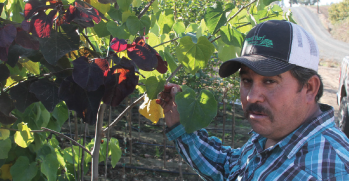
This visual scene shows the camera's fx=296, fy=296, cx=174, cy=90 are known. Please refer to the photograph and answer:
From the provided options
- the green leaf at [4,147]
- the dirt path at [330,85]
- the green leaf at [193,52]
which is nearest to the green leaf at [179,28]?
the green leaf at [193,52]

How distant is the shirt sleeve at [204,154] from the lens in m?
1.58

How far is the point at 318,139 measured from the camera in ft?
3.64

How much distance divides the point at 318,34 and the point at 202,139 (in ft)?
107

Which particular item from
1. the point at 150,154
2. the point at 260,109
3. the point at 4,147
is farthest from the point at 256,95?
the point at 150,154

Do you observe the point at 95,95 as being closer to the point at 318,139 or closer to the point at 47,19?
the point at 47,19

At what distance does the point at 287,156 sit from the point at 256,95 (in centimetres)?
26

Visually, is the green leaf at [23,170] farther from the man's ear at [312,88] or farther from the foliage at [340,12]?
the foliage at [340,12]

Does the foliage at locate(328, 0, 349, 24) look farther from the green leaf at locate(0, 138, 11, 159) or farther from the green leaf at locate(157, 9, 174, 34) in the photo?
the green leaf at locate(0, 138, 11, 159)

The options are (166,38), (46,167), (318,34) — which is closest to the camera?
(166,38)

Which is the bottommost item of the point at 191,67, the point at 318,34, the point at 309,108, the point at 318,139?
the point at 318,139

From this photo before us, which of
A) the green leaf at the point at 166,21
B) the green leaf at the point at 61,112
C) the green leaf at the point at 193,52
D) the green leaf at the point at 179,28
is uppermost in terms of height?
the green leaf at the point at 166,21

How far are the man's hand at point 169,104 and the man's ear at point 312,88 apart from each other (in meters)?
0.60

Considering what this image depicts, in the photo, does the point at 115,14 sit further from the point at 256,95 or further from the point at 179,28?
the point at 256,95

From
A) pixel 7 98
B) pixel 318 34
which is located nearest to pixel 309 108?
pixel 7 98
